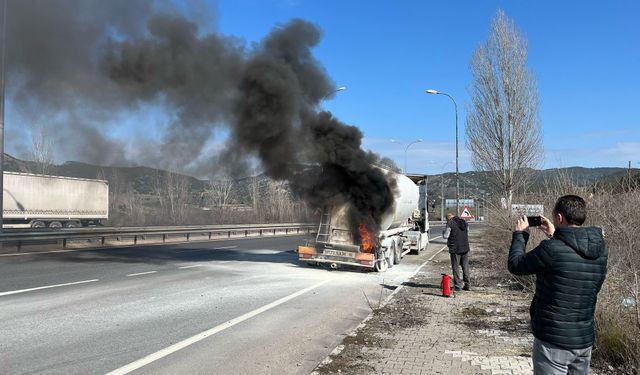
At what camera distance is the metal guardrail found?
18906 millimetres

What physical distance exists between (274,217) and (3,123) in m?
40.1

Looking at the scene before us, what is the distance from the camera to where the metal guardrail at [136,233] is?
744 inches

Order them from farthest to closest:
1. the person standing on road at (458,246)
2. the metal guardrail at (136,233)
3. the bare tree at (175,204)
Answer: the bare tree at (175,204) → the metal guardrail at (136,233) → the person standing on road at (458,246)

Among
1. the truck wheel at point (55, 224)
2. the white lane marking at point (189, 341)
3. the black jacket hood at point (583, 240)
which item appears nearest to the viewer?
the black jacket hood at point (583, 240)

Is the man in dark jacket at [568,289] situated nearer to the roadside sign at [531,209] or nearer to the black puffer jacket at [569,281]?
the black puffer jacket at [569,281]

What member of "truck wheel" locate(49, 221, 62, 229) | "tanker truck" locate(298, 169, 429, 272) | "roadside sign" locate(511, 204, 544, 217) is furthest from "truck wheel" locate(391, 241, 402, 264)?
"truck wheel" locate(49, 221, 62, 229)

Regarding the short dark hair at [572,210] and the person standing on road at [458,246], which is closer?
the short dark hair at [572,210]

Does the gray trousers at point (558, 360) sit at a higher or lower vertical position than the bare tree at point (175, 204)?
lower

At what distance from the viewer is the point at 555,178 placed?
12.6m

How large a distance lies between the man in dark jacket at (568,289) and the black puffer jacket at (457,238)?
830cm

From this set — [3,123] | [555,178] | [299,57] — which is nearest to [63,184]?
[3,123]

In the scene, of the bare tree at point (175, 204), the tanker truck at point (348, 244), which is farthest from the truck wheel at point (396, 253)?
the bare tree at point (175, 204)

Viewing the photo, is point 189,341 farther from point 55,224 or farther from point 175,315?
point 55,224

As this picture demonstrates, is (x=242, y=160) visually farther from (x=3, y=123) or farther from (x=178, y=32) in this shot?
(x=3, y=123)
